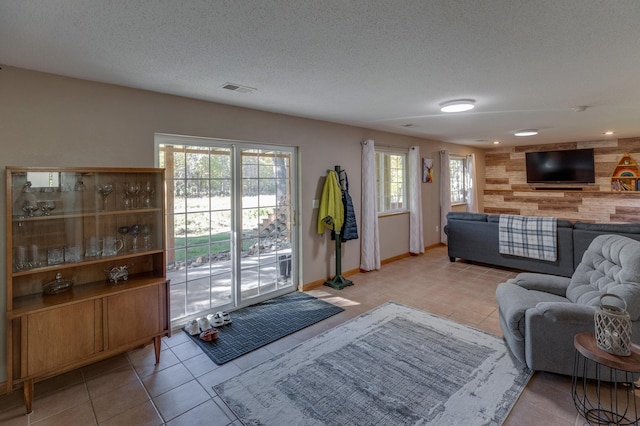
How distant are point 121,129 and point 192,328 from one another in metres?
2.02

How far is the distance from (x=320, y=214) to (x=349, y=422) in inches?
113

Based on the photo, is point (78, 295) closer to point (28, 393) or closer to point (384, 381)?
point (28, 393)

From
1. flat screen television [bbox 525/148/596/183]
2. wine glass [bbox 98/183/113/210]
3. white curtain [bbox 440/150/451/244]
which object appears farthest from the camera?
flat screen television [bbox 525/148/596/183]

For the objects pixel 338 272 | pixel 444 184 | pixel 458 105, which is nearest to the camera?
pixel 458 105

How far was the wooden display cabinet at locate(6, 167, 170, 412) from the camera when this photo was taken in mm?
2150

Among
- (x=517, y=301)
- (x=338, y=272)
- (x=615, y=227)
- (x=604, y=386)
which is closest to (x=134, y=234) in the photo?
(x=338, y=272)

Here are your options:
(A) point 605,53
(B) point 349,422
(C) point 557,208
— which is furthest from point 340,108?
(C) point 557,208

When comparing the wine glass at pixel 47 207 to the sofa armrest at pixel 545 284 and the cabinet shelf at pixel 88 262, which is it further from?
the sofa armrest at pixel 545 284

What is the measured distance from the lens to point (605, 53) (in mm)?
2232

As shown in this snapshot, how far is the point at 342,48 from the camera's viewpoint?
214cm

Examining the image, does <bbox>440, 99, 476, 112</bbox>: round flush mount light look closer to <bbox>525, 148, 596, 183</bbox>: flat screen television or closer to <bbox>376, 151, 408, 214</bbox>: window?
<bbox>376, 151, 408, 214</bbox>: window

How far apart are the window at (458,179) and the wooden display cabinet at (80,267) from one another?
6831 mm

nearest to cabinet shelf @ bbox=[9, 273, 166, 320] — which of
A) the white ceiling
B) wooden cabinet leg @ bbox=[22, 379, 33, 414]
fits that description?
wooden cabinet leg @ bbox=[22, 379, 33, 414]

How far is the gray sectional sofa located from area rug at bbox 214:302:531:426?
2510 millimetres
